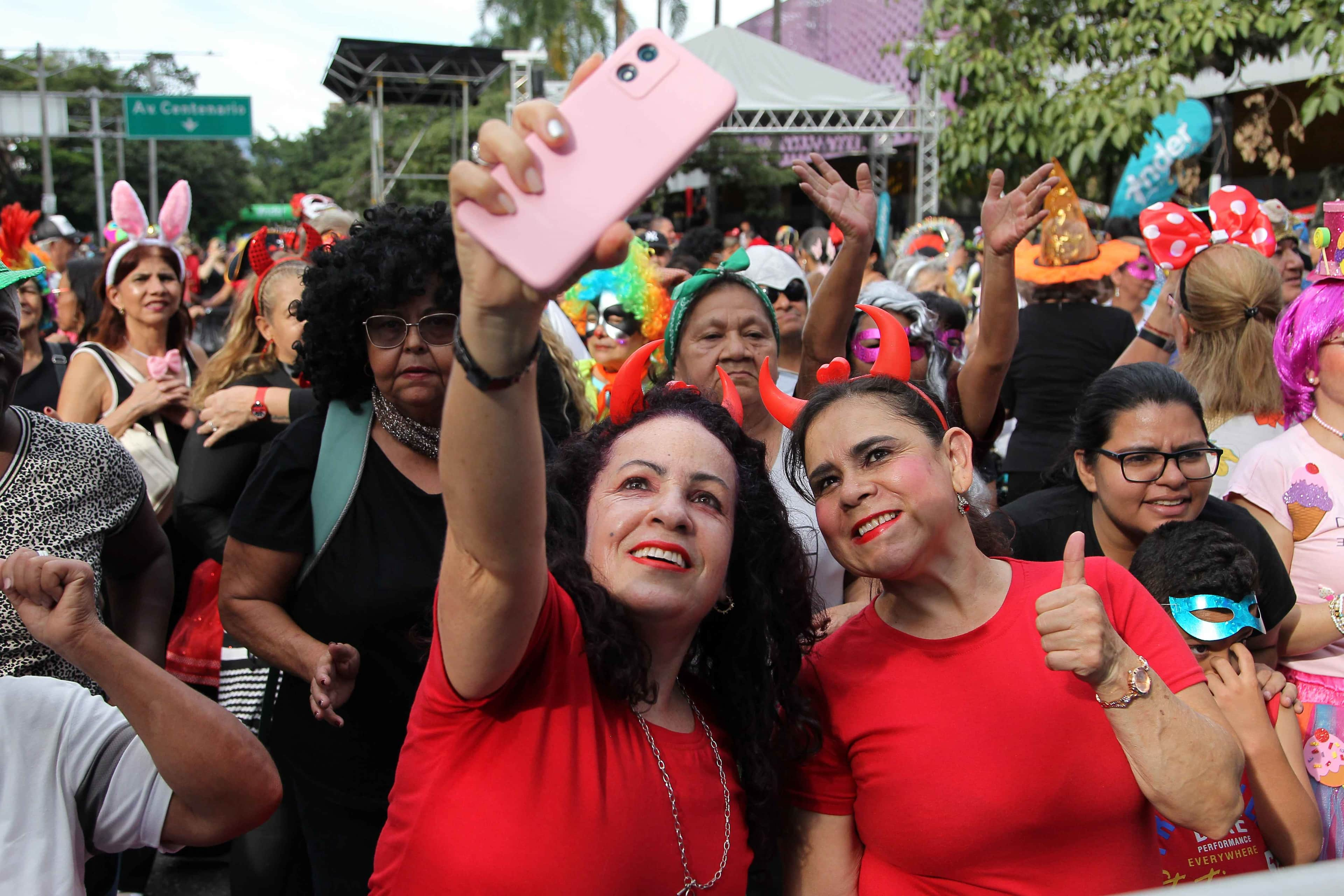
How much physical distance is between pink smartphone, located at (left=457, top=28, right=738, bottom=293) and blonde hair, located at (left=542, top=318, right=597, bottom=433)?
2772 millimetres

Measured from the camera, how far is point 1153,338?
472 centimetres

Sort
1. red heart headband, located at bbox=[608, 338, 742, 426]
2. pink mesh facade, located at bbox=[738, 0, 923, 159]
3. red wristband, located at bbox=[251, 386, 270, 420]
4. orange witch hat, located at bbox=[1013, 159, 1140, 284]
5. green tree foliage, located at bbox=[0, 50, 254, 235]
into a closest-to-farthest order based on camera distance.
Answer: red heart headband, located at bbox=[608, 338, 742, 426] → red wristband, located at bbox=[251, 386, 270, 420] → orange witch hat, located at bbox=[1013, 159, 1140, 284] → pink mesh facade, located at bbox=[738, 0, 923, 159] → green tree foliage, located at bbox=[0, 50, 254, 235]

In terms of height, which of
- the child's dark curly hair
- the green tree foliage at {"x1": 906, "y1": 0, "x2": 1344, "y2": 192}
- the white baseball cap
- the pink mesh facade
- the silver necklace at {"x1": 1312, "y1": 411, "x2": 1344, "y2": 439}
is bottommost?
the child's dark curly hair

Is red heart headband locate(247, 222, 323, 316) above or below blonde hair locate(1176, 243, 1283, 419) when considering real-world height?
above

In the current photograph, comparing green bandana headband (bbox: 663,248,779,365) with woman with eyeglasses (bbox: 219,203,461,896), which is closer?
woman with eyeglasses (bbox: 219,203,461,896)

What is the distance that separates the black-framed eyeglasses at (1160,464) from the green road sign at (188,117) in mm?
40911

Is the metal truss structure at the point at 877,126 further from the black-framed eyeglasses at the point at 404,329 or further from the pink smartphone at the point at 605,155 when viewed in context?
the pink smartphone at the point at 605,155

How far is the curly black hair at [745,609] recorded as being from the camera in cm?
183

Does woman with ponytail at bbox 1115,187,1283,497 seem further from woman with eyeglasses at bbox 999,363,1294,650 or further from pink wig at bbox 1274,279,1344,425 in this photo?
woman with eyeglasses at bbox 999,363,1294,650

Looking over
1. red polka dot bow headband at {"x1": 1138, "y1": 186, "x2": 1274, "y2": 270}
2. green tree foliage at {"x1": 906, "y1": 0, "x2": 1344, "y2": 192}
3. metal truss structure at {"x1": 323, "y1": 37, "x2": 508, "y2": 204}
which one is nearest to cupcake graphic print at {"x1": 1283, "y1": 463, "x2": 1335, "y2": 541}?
red polka dot bow headband at {"x1": 1138, "y1": 186, "x2": 1274, "y2": 270}

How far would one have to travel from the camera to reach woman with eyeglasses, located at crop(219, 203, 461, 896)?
2.46 m

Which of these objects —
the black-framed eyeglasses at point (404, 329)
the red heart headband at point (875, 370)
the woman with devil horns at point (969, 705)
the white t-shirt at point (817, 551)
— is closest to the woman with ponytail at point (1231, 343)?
the white t-shirt at point (817, 551)

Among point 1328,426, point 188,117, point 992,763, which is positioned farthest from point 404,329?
point 188,117

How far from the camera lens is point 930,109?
16.5 metres
